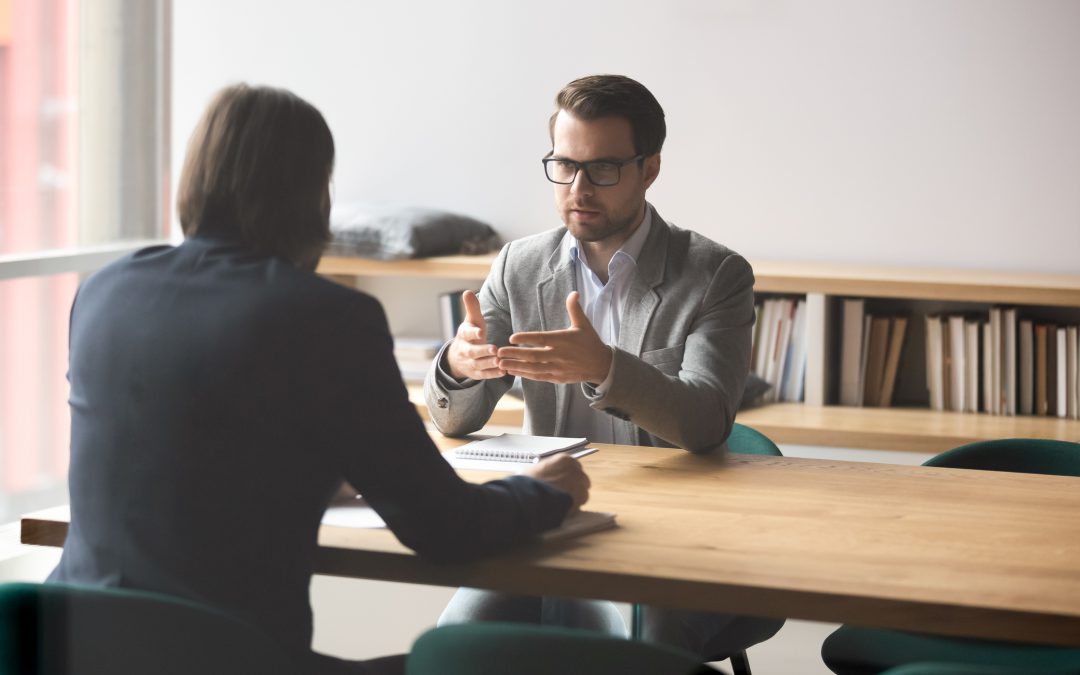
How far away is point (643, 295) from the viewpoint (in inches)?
84.8

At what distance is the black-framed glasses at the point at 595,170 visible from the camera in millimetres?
2180

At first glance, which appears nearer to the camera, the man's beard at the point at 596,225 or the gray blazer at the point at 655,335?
the gray blazer at the point at 655,335

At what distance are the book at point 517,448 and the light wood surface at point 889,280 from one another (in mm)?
1477

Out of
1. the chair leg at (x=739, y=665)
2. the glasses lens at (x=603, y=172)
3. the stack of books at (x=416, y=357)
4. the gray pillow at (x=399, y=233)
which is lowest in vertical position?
the chair leg at (x=739, y=665)

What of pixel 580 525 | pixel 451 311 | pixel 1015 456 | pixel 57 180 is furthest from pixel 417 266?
pixel 580 525

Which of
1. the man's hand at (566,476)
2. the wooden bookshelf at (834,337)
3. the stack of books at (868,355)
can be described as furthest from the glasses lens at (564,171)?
the stack of books at (868,355)

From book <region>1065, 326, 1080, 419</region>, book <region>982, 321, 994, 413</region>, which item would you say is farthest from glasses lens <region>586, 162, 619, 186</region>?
book <region>1065, 326, 1080, 419</region>

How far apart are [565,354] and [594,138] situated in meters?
0.54

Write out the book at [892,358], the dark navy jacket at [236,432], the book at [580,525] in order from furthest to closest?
1. the book at [892,358]
2. the book at [580,525]
3. the dark navy jacket at [236,432]

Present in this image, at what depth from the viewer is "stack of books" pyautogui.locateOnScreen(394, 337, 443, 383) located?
3.68 meters

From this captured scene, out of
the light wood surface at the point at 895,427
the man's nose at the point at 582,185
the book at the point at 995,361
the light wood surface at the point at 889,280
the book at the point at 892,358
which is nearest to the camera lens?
the man's nose at the point at 582,185

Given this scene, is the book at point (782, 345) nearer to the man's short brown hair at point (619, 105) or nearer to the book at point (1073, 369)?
the book at point (1073, 369)

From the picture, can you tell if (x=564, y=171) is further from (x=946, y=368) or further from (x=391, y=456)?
(x=946, y=368)

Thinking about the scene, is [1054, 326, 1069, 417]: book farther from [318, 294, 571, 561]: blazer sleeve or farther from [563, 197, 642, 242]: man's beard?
[318, 294, 571, 561]: blazer sleeve
